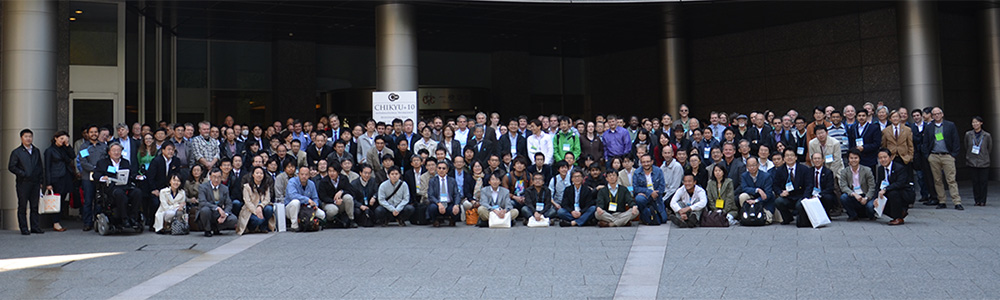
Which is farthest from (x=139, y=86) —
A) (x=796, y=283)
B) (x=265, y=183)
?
(x=796, y=283)

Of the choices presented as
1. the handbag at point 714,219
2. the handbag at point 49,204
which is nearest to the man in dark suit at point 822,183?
the handbag at point 714,219

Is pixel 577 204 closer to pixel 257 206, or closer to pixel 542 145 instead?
pixel 542 145

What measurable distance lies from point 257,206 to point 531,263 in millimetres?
5249

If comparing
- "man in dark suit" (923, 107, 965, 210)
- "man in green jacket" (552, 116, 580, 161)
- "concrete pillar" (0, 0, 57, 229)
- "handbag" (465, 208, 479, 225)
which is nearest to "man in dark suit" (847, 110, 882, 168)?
"man in dark suit" (923, 107, 965, 210)

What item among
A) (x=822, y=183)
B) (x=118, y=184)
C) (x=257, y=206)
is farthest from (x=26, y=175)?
(x=822, y=183)

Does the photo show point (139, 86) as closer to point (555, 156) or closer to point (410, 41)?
point (410, 41)

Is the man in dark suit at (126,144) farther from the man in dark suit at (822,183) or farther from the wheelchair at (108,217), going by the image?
the man in dark suit at (822,183)

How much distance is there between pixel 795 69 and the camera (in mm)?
22844

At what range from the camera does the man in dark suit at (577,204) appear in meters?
12.2

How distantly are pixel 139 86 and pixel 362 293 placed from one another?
1376cm

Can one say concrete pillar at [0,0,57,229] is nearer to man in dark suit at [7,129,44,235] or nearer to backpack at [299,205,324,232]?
man in dark suit at [7,129,44,235]

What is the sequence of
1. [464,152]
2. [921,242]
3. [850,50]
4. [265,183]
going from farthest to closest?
[850,50] < [464,152] < [265,183] < [921,242]

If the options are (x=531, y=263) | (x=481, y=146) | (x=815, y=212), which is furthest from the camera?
(x=481, y=146)

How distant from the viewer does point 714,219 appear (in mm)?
11680
